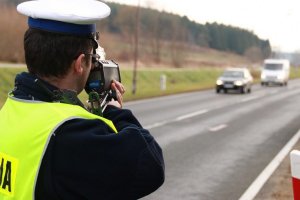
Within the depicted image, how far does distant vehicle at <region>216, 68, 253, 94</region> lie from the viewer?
102 ft

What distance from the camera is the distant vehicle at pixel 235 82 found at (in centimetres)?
3094

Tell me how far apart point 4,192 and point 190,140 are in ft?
32.5

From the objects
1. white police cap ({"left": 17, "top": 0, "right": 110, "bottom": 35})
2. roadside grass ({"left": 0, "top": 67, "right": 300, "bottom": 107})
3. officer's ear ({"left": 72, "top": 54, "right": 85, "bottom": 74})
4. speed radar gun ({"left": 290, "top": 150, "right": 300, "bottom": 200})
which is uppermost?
white police cap ({"left": 17, "top": 0, "right": 110, "bottom": 35})

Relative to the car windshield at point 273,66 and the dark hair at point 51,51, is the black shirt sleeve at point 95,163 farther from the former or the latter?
the car windshield at point 273,66

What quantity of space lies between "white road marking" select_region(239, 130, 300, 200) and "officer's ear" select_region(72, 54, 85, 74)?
16.3ft

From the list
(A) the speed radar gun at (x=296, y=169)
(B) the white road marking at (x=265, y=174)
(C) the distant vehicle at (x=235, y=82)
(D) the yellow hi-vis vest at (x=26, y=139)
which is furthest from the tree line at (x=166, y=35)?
(C) the distant vehicle at (x=235, y=82)

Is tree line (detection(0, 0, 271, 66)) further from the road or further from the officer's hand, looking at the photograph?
the road

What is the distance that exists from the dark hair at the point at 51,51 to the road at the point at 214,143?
484 cm

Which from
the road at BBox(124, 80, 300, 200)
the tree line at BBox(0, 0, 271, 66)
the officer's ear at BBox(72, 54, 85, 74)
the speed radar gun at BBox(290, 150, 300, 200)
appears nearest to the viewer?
the officer's ear at BBox(72, 54, 85, 74)

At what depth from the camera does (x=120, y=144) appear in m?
1.63

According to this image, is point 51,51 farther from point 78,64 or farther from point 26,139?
point 26,139

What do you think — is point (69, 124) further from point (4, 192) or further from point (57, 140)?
point (4, 192)

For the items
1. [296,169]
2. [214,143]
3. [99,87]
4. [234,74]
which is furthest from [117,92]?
[234,74]

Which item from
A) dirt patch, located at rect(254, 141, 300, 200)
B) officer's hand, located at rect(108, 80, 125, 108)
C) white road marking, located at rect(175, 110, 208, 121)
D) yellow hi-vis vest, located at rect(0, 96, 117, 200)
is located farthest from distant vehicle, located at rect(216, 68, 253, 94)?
yellow hi-vis vest, located at rect(0, 96, 117, 200)
